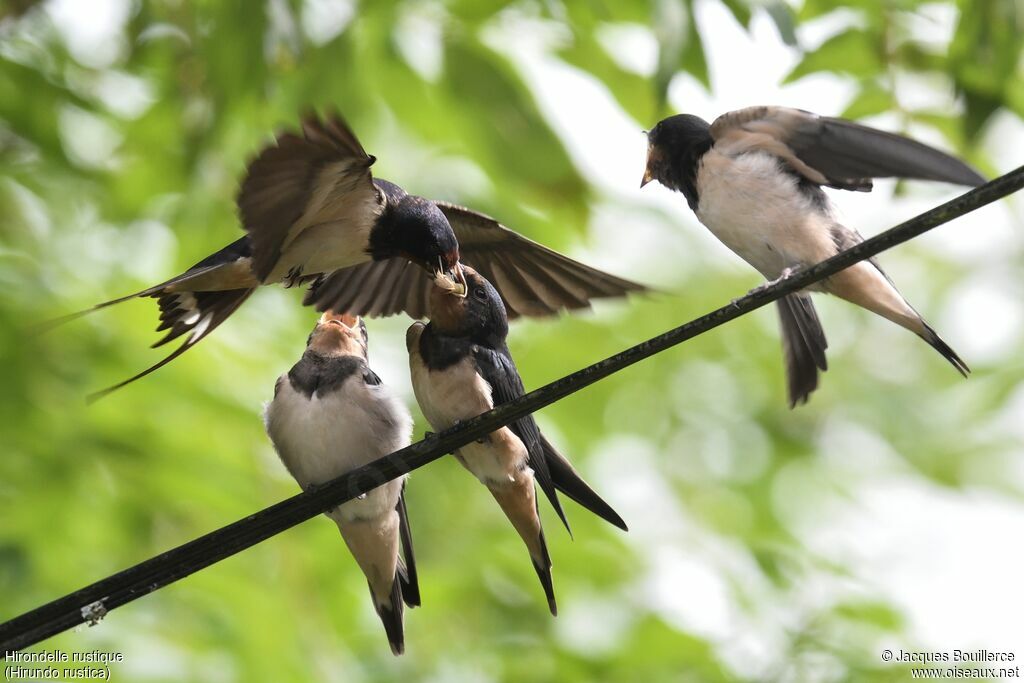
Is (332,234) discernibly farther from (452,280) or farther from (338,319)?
(338,319)

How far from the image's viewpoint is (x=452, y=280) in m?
2.56

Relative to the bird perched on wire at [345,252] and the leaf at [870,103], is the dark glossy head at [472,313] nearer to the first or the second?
the bird perched on wire at [345,252]

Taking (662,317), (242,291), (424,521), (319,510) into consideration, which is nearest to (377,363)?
(424,521)

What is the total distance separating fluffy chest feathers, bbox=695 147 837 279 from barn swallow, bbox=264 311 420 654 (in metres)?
0.94

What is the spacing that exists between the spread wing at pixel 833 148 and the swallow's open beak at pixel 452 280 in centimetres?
80

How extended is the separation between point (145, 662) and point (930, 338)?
9.38 ft

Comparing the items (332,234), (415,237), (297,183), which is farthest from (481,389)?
(297,183)

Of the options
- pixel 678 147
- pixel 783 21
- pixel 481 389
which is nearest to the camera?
pixel 481 389

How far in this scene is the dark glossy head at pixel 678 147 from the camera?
116 inches

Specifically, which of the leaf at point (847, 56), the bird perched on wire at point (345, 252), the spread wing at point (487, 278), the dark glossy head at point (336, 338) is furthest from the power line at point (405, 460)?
the leaf at point (847, 56)

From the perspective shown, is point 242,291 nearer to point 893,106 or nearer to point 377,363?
point 893,106

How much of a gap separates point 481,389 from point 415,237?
1.26 feet

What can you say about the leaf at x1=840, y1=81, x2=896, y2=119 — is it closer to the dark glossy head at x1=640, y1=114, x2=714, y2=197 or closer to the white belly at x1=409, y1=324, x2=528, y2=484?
the dark glossy head at x1=640, y1=114, x2=714, y2=197

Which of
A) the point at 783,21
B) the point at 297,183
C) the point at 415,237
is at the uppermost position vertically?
the point at 783,21
